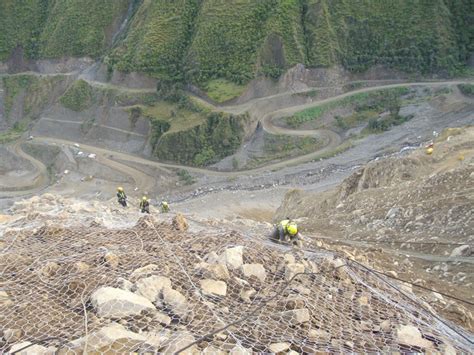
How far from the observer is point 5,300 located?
6035mm

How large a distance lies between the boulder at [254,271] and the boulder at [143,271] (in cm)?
125

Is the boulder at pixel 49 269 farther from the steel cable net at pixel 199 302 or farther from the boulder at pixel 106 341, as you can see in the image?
the boulder at pixel 106 341

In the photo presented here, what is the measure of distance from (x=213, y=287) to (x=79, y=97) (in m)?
43.9

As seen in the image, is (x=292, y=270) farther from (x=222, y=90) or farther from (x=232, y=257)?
(x=222, y=90)

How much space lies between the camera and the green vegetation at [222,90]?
1554 inches

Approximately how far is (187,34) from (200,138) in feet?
36.5

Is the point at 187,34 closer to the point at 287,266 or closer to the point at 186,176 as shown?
the point at 186,176

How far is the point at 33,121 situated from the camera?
163ft

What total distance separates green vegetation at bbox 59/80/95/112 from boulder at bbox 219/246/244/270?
4222 centimetres

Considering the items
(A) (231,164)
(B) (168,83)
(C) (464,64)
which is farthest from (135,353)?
(C) (464,64)

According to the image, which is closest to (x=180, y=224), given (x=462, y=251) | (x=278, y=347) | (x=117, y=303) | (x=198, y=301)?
(x=198, y=301)

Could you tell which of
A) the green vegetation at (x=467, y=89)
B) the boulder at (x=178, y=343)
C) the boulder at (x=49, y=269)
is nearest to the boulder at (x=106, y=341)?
the boulder at (x=178, y=343)

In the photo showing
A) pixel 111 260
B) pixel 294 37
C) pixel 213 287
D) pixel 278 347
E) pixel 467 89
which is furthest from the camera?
pixel 294 37

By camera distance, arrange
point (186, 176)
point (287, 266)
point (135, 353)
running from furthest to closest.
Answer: point (186, 176)
point (287, 266)
point (135, 353)
